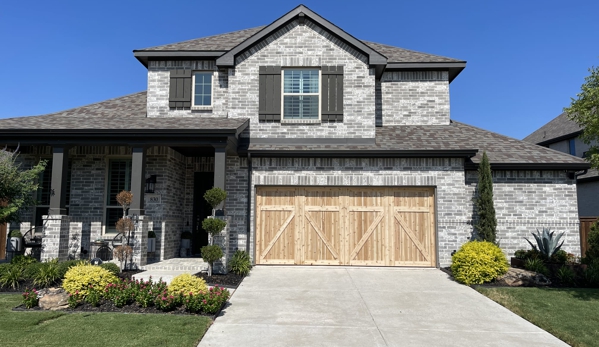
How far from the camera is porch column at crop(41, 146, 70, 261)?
425 inches

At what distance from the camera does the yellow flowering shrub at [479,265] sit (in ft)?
32.3

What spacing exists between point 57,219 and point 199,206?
4.35 meters

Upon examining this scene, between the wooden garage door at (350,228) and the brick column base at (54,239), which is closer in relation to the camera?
the brick column base at (54,239)

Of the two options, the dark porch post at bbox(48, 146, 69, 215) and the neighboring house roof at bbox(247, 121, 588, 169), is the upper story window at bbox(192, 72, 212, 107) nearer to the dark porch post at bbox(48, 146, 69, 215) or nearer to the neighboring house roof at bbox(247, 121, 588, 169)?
the neighboring house roof at bbox(247, 121, 588, 169)

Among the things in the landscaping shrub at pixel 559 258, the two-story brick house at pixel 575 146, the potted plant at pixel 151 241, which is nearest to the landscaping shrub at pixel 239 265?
the potted plant at pixel 151 241

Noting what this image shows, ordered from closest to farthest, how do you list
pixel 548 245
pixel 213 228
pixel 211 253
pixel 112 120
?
pixel 211 253
pixel 213 228
pixel 548 245
pixel 112 120

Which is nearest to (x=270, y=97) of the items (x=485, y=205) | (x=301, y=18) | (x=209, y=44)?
(x=301, y=18)

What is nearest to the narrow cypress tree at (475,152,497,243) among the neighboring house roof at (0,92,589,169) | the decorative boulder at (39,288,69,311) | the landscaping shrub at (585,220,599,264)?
the neighboring house roof at (0,92,589,169)

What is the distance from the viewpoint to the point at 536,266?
1041 cm

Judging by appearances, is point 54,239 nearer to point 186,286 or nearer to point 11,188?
point 11,188

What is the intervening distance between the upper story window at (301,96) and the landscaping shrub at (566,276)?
25.3ft

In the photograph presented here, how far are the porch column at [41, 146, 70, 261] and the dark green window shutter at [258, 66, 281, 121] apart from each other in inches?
224

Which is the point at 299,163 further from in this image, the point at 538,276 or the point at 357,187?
the point at 538,276

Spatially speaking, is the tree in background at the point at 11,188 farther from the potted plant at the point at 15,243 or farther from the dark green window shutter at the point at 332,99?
the dark green window shutter at the point at 332,99
